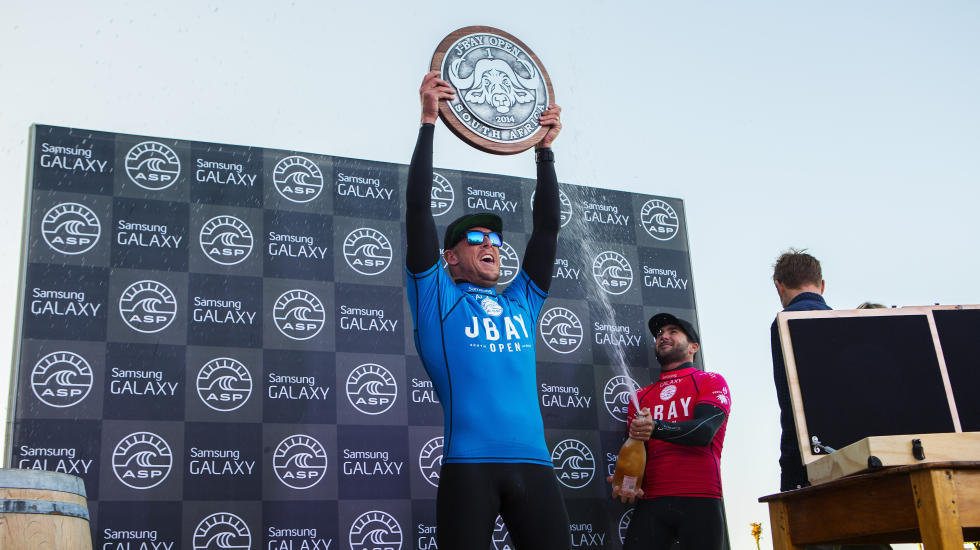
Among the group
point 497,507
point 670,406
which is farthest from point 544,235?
point 670,406

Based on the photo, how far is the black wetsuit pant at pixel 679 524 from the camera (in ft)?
11.9

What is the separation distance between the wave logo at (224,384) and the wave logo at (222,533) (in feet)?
1.42

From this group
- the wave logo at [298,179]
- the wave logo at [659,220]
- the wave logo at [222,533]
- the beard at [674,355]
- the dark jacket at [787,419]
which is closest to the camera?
the dark jacket at [787,419]

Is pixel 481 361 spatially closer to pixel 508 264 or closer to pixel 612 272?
pixel 508 264

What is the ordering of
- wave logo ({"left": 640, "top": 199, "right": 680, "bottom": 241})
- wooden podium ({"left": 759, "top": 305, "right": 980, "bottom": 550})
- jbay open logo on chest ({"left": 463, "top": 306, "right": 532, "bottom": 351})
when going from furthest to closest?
1. wave logo ({"left": 640, "top": 199, "right": 680, "bottom": 241})
2. jbay open logo on chest ({"left": 463, "top": 306, "right": 532, "bottom": 351})
3. wooden podium ({"left": 759, "top": 305, "right": 980, "bottom": 550})

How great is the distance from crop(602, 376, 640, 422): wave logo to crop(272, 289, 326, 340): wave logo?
4.66 feet

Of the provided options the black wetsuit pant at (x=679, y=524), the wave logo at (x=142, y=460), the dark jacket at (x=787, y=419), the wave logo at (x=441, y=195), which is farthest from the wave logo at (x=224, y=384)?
the dark jacket at (x=787, y=419)

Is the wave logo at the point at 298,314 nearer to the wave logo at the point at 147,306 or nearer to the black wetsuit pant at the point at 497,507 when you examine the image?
the wave logo at the point at 147,306

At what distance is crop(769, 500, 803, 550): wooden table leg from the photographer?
7.75 ft

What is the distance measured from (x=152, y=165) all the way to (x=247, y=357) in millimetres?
941

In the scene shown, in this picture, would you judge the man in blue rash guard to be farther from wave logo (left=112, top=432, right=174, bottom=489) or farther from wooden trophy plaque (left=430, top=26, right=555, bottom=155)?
wave logo (left=112, top=432, right=174, bottom=489)

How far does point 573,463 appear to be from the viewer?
421 centimetres

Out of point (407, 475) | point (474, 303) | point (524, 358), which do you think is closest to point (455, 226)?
point (474, 303)

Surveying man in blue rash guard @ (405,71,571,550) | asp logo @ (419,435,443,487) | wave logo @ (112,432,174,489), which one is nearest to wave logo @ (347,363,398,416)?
asp logo @ (419,435,443,487)
